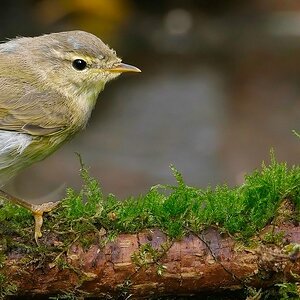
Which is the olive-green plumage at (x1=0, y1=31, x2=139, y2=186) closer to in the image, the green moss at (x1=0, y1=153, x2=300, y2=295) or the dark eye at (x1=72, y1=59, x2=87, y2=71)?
the dark eye at (x1=72, y1=59, x2=87, y2=71)

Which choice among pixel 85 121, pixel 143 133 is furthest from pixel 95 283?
pixel 143 133

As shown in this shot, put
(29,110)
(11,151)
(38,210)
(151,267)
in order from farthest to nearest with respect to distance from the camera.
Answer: (29,110) < (11,151) < (38,210) < (151,267)

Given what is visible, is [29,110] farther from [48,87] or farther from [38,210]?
[38,210]

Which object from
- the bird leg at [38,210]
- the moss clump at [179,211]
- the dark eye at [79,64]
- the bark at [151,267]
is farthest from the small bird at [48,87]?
the bark at [151,267]

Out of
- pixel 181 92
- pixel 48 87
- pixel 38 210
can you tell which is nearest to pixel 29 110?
pixel 48 87

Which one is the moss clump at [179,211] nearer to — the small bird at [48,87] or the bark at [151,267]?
the bark at [151,267]

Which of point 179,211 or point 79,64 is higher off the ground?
point 79,64

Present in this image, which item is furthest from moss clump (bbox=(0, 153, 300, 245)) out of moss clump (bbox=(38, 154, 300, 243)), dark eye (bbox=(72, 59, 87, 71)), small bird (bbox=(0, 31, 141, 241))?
dark eye (bbox=(72, 59, 87, 71))
